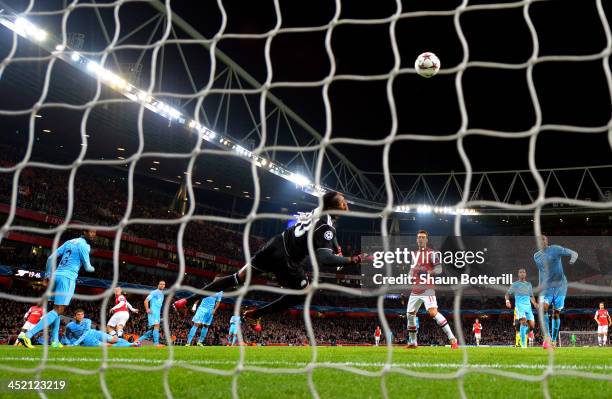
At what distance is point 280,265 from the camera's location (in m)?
5.98

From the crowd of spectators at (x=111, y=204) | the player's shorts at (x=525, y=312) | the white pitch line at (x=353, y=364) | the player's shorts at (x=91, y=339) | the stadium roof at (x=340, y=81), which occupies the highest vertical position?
the stadium roof at (x=340, y=81)

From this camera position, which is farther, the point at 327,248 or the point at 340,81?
the point at 340,81

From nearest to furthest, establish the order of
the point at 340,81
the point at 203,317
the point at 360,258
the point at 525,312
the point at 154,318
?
the point at 360,258
the point at 525,312
the point at 154,318
the point at 203,317
the point at 340,81

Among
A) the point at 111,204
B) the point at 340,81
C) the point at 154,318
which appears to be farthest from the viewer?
the point at 111,204

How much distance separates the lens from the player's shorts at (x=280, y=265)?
5910 mm

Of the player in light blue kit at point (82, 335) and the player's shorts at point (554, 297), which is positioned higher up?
the player's shorts at point (554, 297)

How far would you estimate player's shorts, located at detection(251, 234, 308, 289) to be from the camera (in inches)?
233

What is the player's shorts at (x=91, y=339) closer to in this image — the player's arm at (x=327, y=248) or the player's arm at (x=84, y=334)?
the player's arm at (x=84, y=334)

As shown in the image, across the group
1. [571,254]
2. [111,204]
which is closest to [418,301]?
[571,254]

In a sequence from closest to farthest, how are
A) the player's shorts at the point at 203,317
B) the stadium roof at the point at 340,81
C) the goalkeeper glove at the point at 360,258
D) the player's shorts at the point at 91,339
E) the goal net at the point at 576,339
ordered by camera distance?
the goalkeeper glove at the point at 360,258 → the player's shorts at the point at 91,339 → the player's shorts at the point at 203,317 → the stadium roof at the point at 340,81 → the goal net at the point at 576,339

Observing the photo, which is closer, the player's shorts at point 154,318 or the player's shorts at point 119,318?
the player's shorts at point 119,318

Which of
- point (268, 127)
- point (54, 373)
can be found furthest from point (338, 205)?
point (268, 127)


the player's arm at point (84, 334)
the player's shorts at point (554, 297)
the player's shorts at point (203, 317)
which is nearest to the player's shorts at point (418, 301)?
the player's shorts at point (554, 297)

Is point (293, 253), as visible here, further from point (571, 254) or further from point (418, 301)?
point (571, 254)
